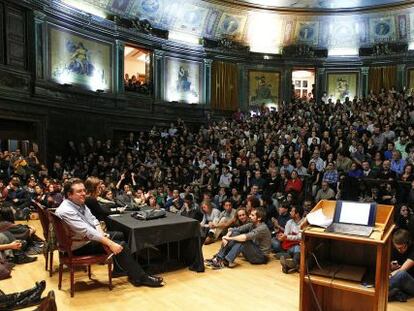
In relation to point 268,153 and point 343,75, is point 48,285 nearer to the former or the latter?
point 268,153

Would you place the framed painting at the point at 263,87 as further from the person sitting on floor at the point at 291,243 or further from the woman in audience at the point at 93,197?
the woman in audience at the point at 93,197

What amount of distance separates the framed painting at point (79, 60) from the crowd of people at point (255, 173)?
245 centimetres

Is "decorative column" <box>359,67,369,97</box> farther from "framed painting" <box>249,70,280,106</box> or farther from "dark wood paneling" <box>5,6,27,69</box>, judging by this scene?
"dark wood paneling" <box>5,6,27,69</box>

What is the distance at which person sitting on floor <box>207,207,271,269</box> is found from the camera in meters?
5.17

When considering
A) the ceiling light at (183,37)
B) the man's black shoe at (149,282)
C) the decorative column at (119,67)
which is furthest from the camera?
the ceiling light at (183,37)

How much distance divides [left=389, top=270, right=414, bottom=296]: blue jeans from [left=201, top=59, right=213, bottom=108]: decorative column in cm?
1544

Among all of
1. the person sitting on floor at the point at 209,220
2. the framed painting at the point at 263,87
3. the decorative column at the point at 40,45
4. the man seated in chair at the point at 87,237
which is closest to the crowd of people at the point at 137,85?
the decorative column at the point at 40,45

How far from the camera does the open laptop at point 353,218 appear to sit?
2609mm

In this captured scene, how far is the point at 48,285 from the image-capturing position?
4.37 meters

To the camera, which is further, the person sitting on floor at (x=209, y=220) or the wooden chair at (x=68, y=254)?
the person sitting on floor at (x=209, y=220)

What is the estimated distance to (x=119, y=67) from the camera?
51.6ft

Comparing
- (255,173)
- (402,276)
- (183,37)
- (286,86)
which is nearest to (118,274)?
(402,276)

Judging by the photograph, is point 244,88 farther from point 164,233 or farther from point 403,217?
point 164,233

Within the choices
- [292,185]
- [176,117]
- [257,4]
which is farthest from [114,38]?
[292,185]
